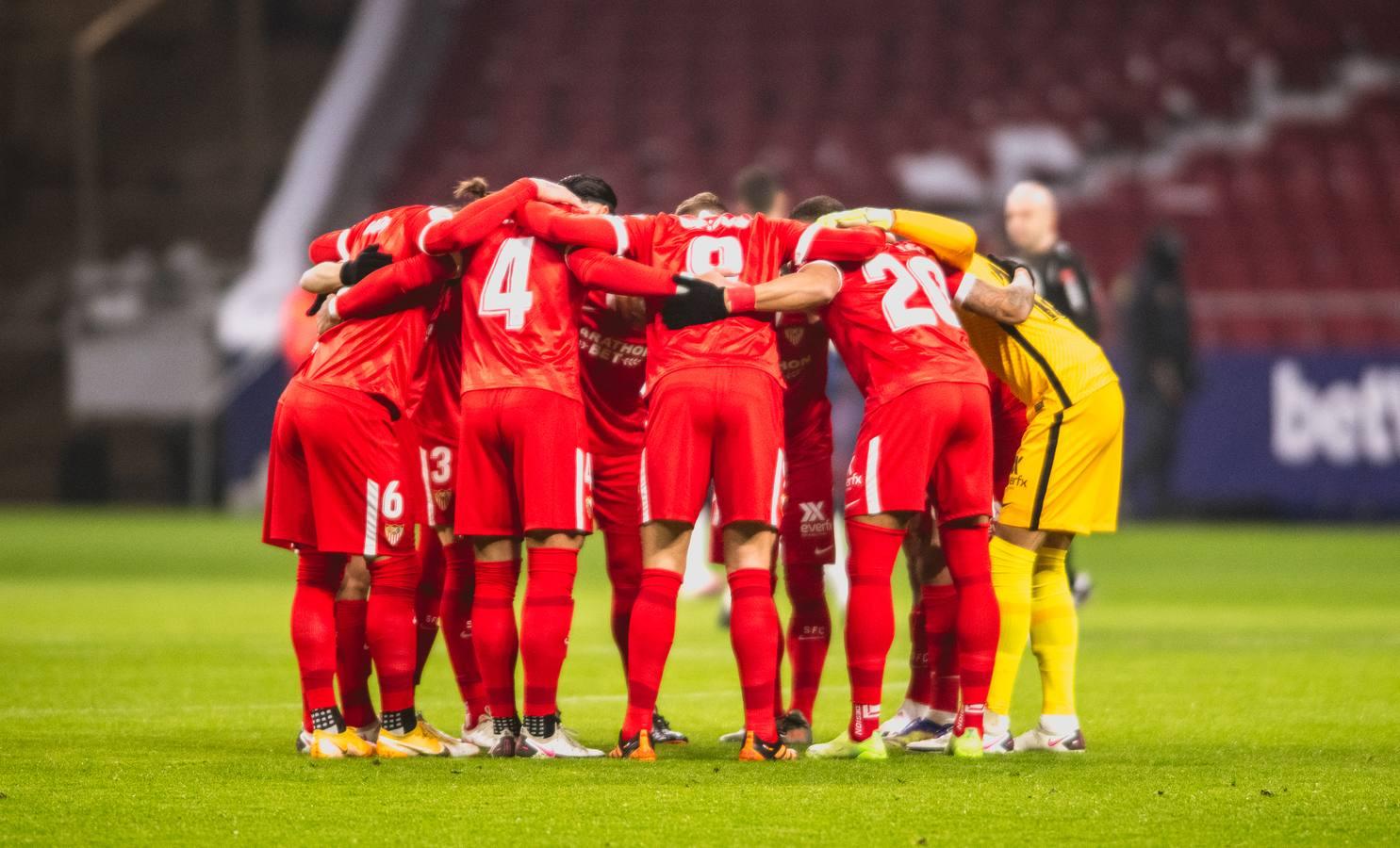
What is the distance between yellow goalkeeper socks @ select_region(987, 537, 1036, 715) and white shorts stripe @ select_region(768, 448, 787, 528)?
0.84m

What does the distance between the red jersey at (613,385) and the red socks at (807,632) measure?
771mm

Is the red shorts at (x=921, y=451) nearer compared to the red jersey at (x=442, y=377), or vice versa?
the red shorts at (x=921, y=451)

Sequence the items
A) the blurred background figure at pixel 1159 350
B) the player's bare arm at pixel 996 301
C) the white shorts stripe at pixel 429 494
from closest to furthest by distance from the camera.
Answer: the player's bare arm at pixel 996 301, the white shorts stripe at pixel 429 494, the blurred background figure at pixel 1159 350

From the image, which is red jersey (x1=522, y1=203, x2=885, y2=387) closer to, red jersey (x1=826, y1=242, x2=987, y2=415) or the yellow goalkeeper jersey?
red jersey (x1=826, y1=242, x2=987, y2=415)

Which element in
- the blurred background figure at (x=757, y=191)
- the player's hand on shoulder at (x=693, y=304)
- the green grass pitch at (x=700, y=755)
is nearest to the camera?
the green grass pitch at (x=700, y=755)

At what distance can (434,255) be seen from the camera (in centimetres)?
635

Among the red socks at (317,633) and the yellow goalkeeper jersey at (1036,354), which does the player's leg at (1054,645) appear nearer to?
the yellow goalkeeper jersey at (1036,354)

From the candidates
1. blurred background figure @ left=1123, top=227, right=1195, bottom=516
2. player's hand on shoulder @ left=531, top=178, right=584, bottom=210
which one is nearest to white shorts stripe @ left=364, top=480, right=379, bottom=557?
player's hand on shoulder @ left=531, top=178, right=584, bottom=210

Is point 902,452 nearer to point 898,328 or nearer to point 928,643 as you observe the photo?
point 898,328

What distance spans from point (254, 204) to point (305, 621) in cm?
1848

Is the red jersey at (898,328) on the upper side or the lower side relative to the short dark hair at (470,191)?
lower

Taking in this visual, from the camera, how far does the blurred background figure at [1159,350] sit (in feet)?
57.7

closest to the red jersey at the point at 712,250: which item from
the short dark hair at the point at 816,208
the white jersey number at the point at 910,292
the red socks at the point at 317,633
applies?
the white jersey number at the point at 910,292

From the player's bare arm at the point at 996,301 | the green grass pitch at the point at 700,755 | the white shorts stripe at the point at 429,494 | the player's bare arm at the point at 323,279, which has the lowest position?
the green grass pitch at the point at 700,755
